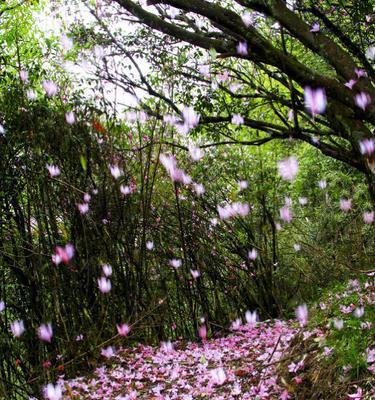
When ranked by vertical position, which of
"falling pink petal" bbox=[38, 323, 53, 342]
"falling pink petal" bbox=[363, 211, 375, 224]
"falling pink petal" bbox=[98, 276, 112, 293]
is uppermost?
"falling pink petal" bbox=[363, 211, 375, 224]

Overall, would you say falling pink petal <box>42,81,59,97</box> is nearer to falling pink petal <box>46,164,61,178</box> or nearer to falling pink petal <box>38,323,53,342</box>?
falling pink petal <box>46,164,61,178</box>

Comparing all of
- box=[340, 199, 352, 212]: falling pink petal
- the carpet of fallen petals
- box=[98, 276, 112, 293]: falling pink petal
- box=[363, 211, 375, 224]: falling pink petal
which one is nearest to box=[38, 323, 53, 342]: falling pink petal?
the carpet of fallen petals

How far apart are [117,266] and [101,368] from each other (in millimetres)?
936

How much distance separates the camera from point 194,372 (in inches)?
156

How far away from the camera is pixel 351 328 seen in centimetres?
276

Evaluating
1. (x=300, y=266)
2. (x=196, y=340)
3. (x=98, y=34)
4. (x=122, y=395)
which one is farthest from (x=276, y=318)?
(x=98, y=34)

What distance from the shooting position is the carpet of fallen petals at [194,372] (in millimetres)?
3244

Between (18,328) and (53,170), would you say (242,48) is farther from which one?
(18,328)

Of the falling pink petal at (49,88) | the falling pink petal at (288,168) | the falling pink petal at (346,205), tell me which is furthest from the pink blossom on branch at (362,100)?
the falling pink petal at (288,168)

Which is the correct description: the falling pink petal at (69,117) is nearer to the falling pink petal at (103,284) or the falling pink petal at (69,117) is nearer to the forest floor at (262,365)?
the falling pink petal at (103,284)

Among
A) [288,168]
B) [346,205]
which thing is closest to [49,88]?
[346,205]

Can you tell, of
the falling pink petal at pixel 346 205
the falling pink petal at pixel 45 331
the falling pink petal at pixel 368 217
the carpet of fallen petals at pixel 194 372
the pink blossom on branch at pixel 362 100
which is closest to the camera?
the pink blossom on branch at pixel 362 100

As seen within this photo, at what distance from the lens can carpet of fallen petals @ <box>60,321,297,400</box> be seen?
10.6ft

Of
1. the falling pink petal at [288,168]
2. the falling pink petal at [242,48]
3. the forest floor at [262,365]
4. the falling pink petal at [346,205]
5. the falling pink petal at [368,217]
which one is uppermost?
the falling pink petal at [288,168]
